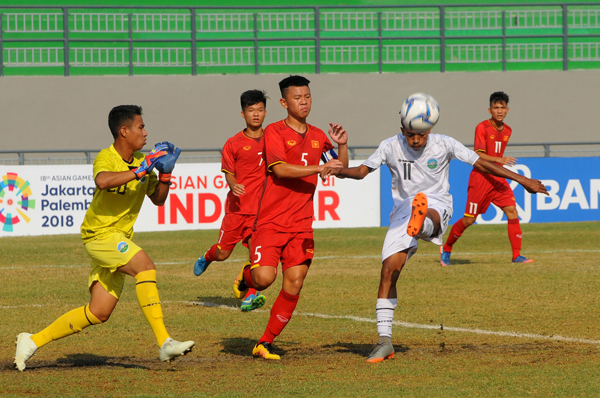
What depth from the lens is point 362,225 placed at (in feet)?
63.1

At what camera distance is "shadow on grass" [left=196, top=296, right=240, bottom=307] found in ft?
30.3

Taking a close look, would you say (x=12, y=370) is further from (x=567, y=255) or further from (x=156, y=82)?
(x=156, y=82)

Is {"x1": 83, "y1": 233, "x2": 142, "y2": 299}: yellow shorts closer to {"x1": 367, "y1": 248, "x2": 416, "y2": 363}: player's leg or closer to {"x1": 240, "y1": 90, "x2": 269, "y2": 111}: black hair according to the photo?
{"x1": 367, "y1": 248, "x2": 416, "y2": 363}: player's leg

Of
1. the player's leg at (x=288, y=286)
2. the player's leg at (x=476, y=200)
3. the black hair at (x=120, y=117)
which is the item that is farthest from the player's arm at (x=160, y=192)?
the player's leg at (x=476, y=200)

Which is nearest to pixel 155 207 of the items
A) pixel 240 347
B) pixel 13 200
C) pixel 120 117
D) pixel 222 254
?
pixel 13 200

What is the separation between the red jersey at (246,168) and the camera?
9484mm

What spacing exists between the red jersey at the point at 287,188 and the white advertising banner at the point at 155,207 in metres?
11.5

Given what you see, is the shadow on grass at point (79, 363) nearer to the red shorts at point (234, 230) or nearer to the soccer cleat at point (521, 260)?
the red shorts at point (234, 230)

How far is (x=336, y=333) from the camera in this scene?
739 cm

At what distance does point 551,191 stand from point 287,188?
14.2 meters

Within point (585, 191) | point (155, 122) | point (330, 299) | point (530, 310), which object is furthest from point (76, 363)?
point (155, 122)

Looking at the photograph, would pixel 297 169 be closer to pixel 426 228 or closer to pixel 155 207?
pixel 426 228

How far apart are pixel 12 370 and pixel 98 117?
65.2 feet

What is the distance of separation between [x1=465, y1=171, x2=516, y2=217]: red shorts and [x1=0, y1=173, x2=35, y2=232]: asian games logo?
383 inches
